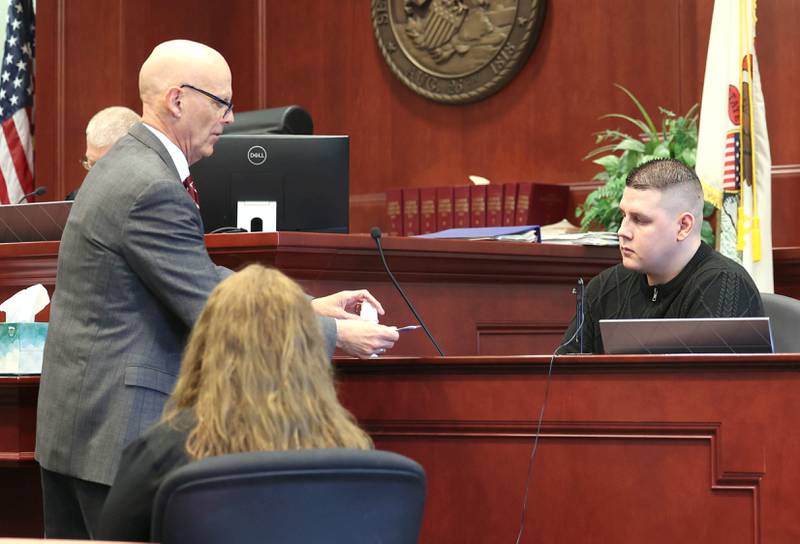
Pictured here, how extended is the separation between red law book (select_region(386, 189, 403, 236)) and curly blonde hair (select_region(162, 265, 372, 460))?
475 centimetres

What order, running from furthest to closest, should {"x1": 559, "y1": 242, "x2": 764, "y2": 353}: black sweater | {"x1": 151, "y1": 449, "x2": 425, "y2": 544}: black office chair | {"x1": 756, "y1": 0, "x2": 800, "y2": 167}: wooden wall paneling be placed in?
{"x1": 756, "y1": 0, "x2": 800, "y2": 167}: wooden wall paneling, {"x1": 559, "y1": 242, "x2": 764, "y2": 353}: black sweater, {"x1": 151, "y1": 449, "x2": 425, "y2": 544}: black office chair

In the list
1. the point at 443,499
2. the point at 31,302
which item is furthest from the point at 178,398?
the point at 31,302

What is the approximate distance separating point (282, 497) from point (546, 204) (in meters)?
4.87

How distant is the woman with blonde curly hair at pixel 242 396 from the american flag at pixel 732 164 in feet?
12.3

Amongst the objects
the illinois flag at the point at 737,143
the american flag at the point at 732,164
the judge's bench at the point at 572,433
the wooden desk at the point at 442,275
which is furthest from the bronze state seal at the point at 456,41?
the judge's bench at the point at 572,433

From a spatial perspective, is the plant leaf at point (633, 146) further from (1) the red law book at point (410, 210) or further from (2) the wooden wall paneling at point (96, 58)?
(2) the wooden wall paneling at point (96, 58)

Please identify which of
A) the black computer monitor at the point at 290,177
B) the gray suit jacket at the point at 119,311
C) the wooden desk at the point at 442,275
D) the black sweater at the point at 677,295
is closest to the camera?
the gray suit jacket at the point at 119,311

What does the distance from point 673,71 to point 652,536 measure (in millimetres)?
3868

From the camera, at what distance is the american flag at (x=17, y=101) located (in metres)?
7.45

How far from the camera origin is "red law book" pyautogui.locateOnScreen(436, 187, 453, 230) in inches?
255

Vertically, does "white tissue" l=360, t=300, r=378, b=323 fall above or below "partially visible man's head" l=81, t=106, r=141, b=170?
below

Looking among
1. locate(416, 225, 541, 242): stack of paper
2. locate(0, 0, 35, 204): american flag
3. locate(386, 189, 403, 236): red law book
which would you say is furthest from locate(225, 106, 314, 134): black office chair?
locate(0, 0, 35, 204): american flag

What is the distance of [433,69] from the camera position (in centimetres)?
695

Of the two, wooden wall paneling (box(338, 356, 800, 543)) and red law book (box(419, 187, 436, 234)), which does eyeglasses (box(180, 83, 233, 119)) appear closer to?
wooden wall paneling (box(338, 356, 800, 543))
